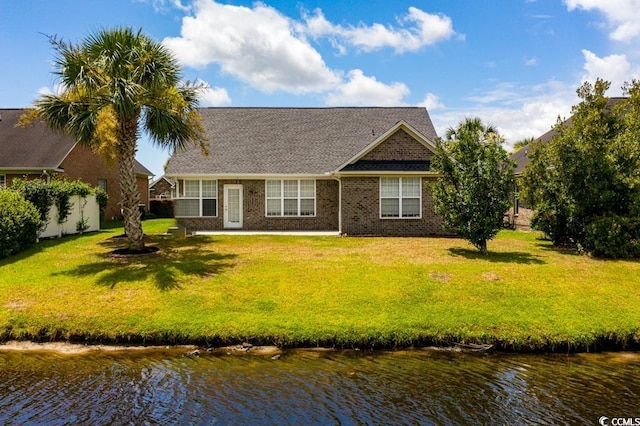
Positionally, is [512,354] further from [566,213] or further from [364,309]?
[566,213]

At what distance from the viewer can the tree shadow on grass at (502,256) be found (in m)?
15.2

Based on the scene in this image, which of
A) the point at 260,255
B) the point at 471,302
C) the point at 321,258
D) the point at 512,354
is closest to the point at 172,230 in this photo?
the point at 260,255

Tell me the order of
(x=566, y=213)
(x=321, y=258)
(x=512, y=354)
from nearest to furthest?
(x=512, y=354) < (x=321, y=258) < (x=566, y=213)

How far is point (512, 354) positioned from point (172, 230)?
1667 centimetres

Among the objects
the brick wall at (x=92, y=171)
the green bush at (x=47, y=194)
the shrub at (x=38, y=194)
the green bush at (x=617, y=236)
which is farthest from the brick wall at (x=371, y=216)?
the brick wall at (x=92, y=171)

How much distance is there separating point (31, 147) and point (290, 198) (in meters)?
17.2

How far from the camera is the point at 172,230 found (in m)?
21.9

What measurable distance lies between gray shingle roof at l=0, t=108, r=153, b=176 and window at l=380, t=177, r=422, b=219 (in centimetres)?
1922

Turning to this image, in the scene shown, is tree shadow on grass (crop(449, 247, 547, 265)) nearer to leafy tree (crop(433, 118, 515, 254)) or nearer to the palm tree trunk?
leafy tree (crop(433, 118, 515, 254))

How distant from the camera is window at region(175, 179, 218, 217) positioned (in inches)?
947

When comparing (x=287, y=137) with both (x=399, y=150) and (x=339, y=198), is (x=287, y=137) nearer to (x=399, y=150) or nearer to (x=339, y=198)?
(x=339, y=198)
